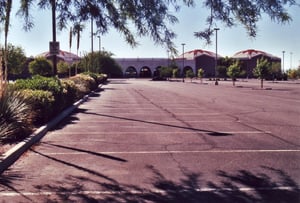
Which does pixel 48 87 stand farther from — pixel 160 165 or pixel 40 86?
pixel 160 165

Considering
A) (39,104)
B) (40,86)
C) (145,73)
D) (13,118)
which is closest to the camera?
(13,118)

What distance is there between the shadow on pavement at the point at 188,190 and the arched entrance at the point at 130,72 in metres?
129

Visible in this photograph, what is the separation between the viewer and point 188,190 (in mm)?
6883

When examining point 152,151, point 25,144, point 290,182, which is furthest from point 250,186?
point 25,144

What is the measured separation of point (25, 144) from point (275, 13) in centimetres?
637

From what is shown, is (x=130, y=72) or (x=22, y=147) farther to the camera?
(x=130, y=72)

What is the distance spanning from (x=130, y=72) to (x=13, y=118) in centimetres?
13073

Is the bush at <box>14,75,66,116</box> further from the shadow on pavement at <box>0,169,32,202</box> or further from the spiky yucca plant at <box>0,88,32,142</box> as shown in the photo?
the shadow on pavement at <box>0,169,32,202</box>

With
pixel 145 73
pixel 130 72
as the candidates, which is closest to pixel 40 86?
pixel 145 73

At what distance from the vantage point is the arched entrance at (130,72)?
13738 cm

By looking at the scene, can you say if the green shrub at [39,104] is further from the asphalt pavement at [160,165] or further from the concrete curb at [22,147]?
the asphalt pavement at [160,165]

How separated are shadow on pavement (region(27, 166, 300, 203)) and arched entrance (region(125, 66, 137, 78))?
128609mm

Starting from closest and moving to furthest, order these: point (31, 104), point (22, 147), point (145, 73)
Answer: point (22, 147) → point (31, 104) → point (145, 73)

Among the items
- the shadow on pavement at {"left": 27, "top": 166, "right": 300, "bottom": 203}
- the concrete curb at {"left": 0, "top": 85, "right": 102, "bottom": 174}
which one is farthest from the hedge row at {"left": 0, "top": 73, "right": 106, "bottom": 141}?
the shadow on pavement at {"left": 27, "top": 166, "right": 300, "bottom": 203}
